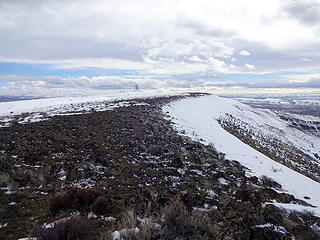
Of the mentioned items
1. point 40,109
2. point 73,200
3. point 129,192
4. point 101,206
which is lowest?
point 129,192

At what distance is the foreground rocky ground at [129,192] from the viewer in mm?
4566

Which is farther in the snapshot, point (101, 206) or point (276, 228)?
point (101, 206)

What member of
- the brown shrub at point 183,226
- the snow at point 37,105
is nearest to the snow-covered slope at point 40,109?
the snow at point 37,105

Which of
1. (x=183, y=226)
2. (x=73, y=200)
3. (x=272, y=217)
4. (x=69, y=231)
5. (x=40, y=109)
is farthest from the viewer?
(x=40, y=109)

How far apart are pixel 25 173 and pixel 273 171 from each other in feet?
36.3

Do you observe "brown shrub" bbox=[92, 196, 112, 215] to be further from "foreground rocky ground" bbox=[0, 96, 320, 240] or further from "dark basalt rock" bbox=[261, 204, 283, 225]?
"dark basalt rock" bbox=[261, 204, 283, 225]

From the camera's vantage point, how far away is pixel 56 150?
1032cm

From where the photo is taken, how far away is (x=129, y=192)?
6988mm

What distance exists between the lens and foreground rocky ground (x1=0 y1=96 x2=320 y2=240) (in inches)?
180

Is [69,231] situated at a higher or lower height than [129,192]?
higher

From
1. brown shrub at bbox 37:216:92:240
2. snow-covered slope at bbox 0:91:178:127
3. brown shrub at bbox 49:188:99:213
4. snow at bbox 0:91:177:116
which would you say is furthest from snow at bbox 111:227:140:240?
snow at bbox 0:91:177:116

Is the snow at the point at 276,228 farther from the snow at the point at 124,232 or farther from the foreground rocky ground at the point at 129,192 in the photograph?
the snow at the point at 124,232

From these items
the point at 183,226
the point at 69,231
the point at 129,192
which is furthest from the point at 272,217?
the point at 69,231

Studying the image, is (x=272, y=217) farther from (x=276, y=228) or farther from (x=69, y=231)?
(x=69, y=231)
